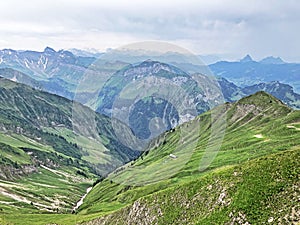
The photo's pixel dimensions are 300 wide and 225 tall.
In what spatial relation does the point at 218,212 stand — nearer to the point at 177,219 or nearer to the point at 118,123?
the point at 177,219

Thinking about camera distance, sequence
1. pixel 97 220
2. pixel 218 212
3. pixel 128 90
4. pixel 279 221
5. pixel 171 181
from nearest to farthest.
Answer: pixel 128 90, pixel 279 221, pixel 218 212, pixel 97 220, pixel 171 181

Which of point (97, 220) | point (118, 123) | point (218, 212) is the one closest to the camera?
point (118, 123)

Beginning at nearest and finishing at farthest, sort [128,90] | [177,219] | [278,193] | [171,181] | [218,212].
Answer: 1. [128,90]
2. [278,193]
3. [218,212]
4. [177,219]
5. [171,181]

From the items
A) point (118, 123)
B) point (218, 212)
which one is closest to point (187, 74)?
point (118, 123)

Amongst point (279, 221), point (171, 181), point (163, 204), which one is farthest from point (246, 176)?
point (171, 181)

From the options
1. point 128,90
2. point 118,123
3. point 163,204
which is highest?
point 128,90

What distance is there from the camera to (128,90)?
170 feet

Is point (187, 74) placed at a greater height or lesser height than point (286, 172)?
greater

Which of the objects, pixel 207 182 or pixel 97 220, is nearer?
pixel 207 182

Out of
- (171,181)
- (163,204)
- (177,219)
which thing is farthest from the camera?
(171,181)

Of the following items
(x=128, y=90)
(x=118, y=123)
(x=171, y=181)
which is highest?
(x=128, y=90)

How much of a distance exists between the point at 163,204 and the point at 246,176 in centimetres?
3067

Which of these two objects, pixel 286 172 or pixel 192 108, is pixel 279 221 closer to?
pixel 286 172

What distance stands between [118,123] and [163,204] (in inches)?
2624
